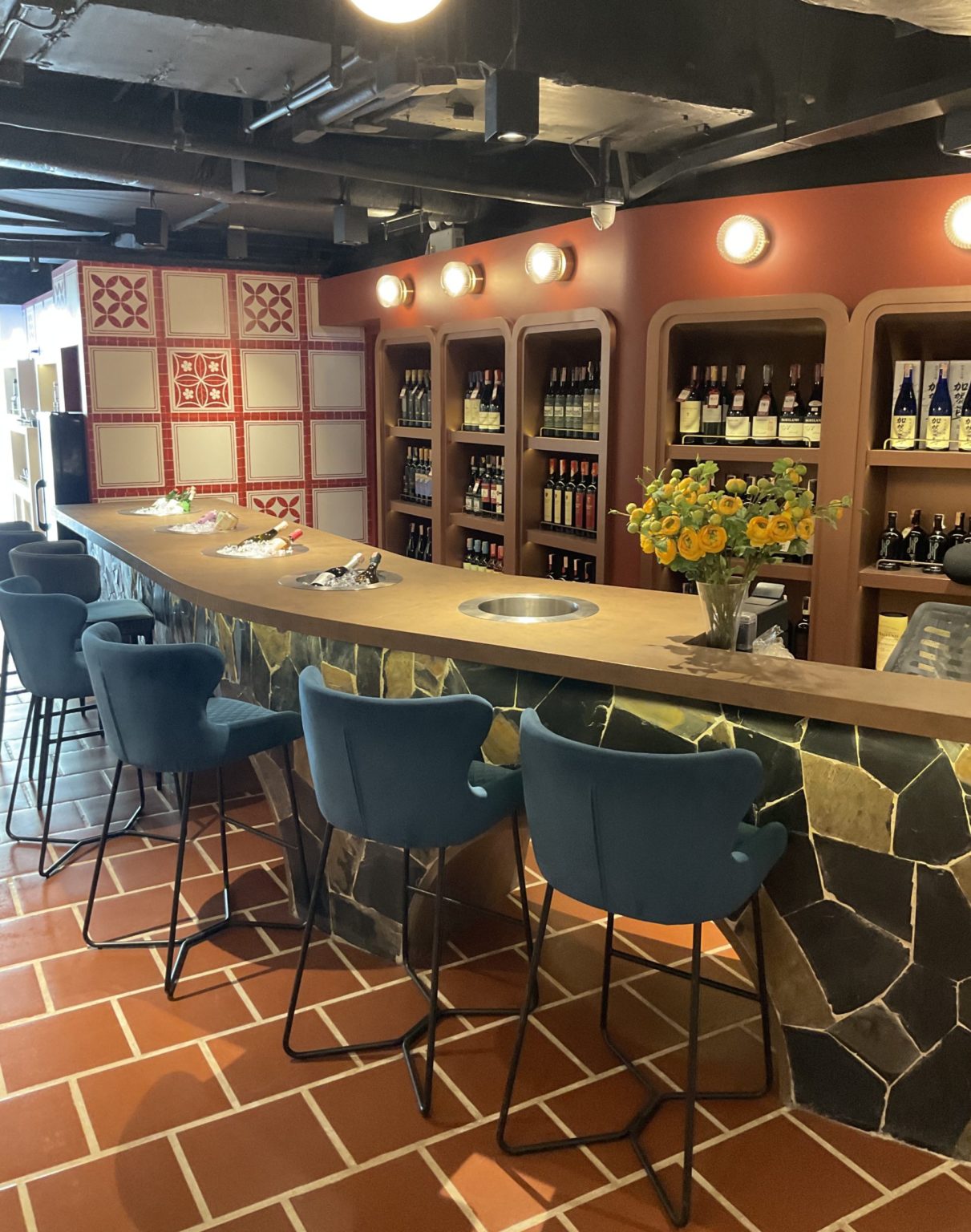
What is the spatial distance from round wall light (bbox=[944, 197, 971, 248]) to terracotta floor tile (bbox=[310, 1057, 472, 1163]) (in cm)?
325

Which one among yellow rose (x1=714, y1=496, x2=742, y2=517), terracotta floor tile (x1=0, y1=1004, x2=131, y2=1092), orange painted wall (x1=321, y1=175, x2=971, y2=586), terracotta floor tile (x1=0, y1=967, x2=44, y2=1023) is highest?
orange painted wall (x1=321, y1=175, x2=971, y2=586)

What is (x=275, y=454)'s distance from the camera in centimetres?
777

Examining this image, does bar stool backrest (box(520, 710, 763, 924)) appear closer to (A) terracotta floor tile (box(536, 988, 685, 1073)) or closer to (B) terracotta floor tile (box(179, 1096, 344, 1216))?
(A) terracotta floor tile (box(536, 988, 685, 1073))

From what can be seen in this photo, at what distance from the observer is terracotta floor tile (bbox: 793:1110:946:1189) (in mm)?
2408

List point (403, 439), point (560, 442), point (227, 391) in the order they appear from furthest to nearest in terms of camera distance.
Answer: point (227, 391) → point (403, 439) → point (560, 442)

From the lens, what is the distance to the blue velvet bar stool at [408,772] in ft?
8.18

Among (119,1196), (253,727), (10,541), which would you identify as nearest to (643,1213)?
(119,1196)

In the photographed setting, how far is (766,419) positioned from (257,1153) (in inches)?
134

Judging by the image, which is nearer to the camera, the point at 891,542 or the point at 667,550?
the point at 667,550

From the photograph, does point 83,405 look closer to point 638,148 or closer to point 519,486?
point 519,486

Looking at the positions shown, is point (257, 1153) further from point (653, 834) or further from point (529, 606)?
point (529, 606)

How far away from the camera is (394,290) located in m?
6.57

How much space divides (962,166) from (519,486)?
249cm

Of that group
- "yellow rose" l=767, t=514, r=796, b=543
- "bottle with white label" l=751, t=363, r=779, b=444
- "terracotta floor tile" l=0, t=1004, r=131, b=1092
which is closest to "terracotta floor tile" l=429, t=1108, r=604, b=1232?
"terracotta floor tile" l=0, t=1004, r=131, b=1092
